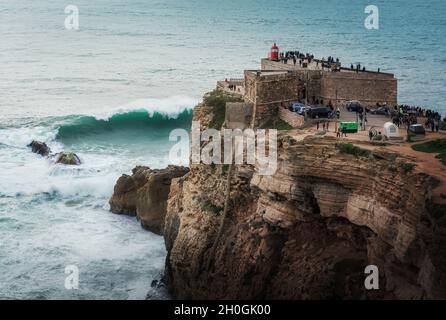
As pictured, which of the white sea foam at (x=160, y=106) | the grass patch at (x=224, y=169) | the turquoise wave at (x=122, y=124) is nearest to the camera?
the grass patch at (x=224, y=169)

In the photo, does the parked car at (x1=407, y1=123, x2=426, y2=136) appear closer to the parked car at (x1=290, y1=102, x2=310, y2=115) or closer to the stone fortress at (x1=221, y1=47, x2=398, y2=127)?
the parked car at (x1=290, y1=102, x2=310, y2=115)

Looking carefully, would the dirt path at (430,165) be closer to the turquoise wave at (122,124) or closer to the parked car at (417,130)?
the parked car at (417,130)

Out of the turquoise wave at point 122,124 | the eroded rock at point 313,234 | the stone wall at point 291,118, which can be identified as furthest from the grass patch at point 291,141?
the turquoise wave at point 122,124

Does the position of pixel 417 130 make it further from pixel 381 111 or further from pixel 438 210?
pixel 438 210

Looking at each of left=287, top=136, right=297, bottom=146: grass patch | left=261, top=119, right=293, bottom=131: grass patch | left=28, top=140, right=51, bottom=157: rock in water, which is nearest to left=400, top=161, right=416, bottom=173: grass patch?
left=287, top=136, right=297, bottom=146: grass patch

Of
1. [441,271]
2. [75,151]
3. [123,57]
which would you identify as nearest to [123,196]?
[75,151]

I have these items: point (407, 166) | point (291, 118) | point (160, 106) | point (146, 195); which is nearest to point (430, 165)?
point (407, 166)
